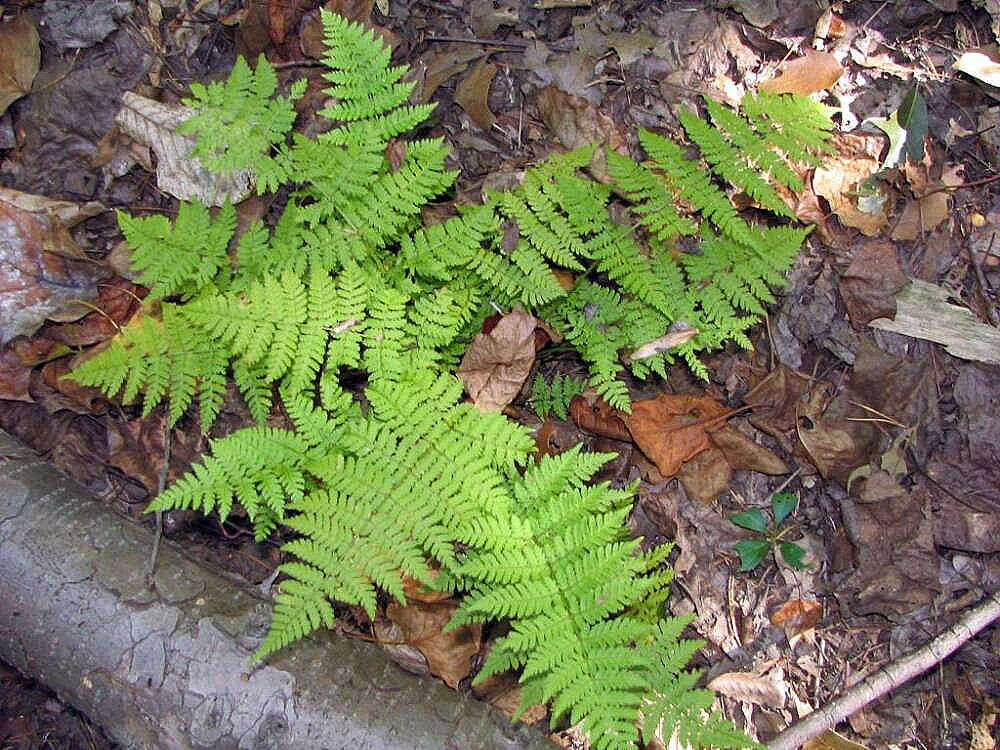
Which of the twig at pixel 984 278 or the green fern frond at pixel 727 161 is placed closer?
the green fern frond at pixel 727 161

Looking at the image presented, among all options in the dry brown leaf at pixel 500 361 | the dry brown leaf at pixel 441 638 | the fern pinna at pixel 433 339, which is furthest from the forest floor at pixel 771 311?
the dry brown leaf at pixel 441 638

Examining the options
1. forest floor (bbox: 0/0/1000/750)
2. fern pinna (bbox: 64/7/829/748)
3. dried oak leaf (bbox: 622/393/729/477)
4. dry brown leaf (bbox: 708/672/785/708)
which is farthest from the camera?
dried oak leaf (bbox: 622/393/729/477)

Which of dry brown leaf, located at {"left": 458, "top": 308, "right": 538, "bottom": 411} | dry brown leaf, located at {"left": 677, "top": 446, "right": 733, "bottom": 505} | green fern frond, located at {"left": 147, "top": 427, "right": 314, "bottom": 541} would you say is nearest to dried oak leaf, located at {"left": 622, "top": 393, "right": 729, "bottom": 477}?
dry brown leaf, located at {"left": 677, "top": 446, "right": 733, "bottom": 505}

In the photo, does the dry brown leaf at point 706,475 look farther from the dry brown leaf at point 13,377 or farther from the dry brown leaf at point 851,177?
the dry brown leaf at point 13,377

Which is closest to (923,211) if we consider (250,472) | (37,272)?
(250,472)

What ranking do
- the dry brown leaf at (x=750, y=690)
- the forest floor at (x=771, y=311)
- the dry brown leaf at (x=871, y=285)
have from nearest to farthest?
the dry brown leaf at (x=750, y=690) → the forest floor at (x=771, y=311) → the dry brown leaf at (x=871, y=285)

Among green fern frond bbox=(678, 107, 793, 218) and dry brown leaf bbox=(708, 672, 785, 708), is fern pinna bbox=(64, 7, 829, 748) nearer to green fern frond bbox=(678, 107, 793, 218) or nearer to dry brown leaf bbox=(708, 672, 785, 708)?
green fern frond bbox=(678, 107, 793, 218)

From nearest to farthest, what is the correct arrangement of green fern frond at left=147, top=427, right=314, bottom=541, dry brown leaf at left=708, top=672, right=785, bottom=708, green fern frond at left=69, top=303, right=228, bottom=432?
green fern frond at left=147, top=427, right=314, bottom=541 < green fern frond at left=69, top=303, right=228, bottom=432 < dry brown leaf at left=708, top=672, right=785, bottom=708
